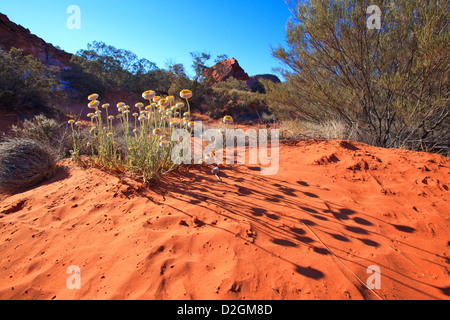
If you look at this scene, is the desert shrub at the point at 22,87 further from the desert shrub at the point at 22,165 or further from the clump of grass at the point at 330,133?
the clump of grass at the point at 330,133

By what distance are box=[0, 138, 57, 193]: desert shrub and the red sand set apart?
0.25 m

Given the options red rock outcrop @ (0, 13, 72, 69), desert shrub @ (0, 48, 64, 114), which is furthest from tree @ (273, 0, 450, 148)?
red rock outcrop @ (0, 13, 72, 69)

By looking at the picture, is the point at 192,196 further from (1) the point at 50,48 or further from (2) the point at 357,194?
(1) the point at 50,48

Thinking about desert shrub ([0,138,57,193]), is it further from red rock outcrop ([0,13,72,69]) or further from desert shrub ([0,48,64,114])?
red rock outcrop ([0,13,72,69])

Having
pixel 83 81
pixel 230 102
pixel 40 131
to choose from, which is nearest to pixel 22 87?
pixel 40 131

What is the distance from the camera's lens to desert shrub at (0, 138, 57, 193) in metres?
2.95

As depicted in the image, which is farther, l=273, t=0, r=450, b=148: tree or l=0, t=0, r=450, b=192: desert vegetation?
l=273, t=0, r=450, b=148: tree

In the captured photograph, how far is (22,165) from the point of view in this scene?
9.98ft

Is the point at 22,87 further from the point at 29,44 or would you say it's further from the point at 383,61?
the point at 29,44

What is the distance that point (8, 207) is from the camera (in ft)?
8.05

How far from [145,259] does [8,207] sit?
2182mm

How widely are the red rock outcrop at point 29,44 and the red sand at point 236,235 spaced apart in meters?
18.0

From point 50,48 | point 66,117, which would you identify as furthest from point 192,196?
point 50,48

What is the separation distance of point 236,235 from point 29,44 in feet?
79.6
